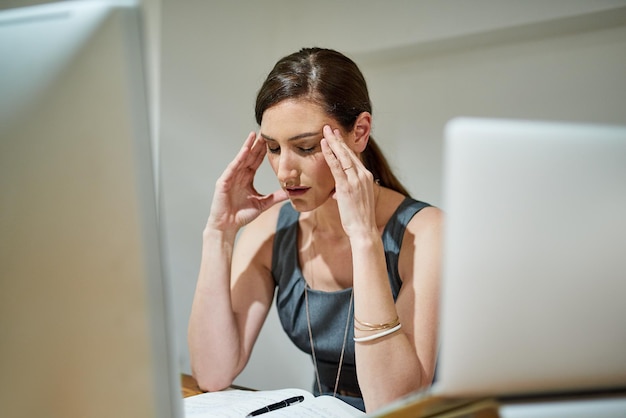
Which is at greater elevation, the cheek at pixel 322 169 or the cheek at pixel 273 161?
the cheek at pixel 273 161

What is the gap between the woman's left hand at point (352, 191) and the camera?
0.99 m

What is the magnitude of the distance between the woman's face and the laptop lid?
0.58 metres

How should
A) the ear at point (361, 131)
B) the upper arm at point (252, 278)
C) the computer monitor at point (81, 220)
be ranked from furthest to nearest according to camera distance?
the upper arm at point (252, 278) < the ear at point (361, 131) < the computer monitor at point (81, 220)

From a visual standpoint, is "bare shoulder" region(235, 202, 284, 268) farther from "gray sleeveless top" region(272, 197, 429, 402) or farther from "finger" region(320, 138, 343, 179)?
"finger" region(320, 138, 343, 179)

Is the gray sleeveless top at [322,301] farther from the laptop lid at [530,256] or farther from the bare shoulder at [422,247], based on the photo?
the laptop lid at [530,256]

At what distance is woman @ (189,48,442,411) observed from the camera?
0.97 m

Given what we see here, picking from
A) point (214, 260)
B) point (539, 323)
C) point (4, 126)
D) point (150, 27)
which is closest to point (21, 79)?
point (4, 126)

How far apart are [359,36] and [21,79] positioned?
3.23 feet

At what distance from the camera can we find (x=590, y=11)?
1.27 metres

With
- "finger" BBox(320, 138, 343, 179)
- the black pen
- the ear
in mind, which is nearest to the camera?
the black pen

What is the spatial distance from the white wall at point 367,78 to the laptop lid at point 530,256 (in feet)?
2.57

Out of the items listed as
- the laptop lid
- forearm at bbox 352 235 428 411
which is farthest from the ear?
the laptop lid

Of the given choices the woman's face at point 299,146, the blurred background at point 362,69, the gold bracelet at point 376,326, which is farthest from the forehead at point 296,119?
the gold bracelet at point 376,326

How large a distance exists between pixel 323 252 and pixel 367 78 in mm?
424
